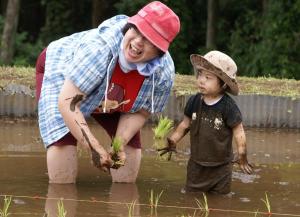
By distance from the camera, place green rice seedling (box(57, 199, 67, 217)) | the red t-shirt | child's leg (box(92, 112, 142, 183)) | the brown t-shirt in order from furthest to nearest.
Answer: child's leg (box(92, 112, 142, 183)), the brown t-shirt, the red t-shirt, green rice seedling (box(57, 199, 67, 217))

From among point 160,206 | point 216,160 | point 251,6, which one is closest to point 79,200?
point 160,206

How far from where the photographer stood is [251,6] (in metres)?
18.4

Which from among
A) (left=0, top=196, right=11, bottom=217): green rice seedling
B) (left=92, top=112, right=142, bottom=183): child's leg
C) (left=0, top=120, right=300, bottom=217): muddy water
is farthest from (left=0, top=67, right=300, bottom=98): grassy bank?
(left=0, top=196, right=11, bottom=217): green rice seedling

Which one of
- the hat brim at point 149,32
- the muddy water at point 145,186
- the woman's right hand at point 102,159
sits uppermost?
the hat brim at point 149,32

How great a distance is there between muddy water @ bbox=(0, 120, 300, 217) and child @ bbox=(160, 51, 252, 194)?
0.45 feet

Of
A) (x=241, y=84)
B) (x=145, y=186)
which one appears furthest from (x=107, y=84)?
(x=241, y=84)

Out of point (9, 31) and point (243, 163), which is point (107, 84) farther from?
point (9, 31)

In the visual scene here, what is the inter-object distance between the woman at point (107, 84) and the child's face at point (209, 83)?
236mm

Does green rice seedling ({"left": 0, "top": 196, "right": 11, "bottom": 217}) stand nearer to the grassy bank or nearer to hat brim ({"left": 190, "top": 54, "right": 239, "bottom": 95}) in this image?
hat brim ({"left": 190, "top": 54, "right": 239, "bottom": 95})

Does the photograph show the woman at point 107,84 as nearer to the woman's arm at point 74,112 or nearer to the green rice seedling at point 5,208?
the woman's arm at point 74,112

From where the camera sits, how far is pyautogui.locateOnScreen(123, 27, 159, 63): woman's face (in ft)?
14.8

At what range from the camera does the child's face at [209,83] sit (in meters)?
4.85

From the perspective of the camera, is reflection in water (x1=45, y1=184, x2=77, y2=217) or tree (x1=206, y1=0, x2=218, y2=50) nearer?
reflection in water (x1=45, y1=184, x2=77, y2=217)

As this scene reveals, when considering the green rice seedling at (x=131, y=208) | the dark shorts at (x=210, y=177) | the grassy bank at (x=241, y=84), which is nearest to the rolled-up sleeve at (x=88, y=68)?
the green rice seedling at (x=131, y=208)
